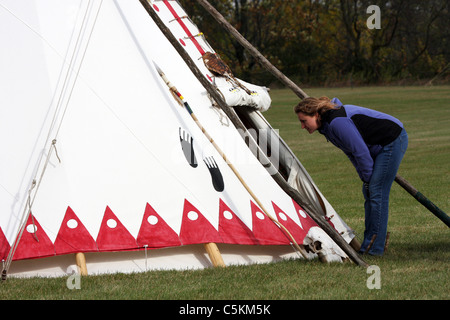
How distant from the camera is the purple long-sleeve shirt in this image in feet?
18.1

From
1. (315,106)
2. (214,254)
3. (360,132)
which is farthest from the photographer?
(360,132)

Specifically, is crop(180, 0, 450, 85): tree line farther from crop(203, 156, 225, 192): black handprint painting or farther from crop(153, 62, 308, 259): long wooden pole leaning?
crop(203, 156, 225, 192): black handprint painting

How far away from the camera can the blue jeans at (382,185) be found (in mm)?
5676

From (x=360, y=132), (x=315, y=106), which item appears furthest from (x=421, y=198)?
(x=315, y=106)

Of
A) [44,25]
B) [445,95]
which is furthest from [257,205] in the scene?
[445,95]

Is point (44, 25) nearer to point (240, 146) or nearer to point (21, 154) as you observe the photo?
point (21, 154)

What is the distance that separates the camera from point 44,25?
Answer: 569 cm

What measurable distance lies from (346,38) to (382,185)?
1584 inches

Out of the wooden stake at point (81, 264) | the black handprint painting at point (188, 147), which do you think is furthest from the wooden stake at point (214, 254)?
the wooden stake at point (81, 264)

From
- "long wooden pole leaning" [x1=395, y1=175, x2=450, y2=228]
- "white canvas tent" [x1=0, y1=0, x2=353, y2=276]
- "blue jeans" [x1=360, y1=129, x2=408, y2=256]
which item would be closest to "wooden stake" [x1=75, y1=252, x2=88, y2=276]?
"white canvas tent" [x1=0, y1=0, x2=353, y2=276]

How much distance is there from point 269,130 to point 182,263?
162 centimetres

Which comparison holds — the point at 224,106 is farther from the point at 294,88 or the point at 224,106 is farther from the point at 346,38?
the point at 346,38

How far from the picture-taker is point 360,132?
5.65 m

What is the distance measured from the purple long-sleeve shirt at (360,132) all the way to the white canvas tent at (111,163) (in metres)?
0.64
